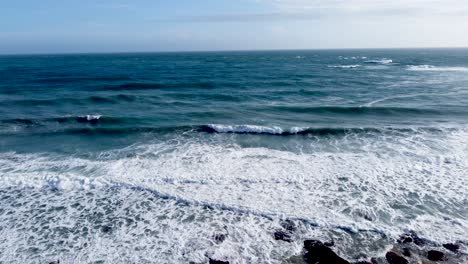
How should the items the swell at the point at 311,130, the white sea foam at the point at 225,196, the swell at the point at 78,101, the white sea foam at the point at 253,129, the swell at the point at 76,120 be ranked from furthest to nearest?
the swell at the point at 78,101 < the swell at the point at 76,120 < the white sea foam at the point at 253,129 < the swell at the point at 311,130 < the white sea foam at the point at 225,196

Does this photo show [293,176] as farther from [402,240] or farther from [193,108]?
[193,108]

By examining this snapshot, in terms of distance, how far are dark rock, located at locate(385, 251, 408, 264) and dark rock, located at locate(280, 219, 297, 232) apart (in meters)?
2.70

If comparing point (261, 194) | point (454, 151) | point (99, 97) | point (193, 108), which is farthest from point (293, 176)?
point (99, 97)

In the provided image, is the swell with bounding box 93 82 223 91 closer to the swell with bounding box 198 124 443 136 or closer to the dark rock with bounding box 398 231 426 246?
the swell with bounding box 198 124 443 136

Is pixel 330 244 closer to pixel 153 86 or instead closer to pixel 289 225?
pixel 289 225

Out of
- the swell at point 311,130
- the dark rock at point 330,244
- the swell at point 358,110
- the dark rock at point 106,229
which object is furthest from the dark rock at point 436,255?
the swell at point 358,110

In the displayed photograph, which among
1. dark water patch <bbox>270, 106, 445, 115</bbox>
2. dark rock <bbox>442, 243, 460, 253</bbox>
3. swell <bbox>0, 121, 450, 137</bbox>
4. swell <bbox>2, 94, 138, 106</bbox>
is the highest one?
swell <bbox>2, 94, 138, 106</bbox>

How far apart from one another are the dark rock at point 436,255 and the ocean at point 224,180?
0.68m

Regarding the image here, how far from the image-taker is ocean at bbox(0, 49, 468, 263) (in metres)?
9.27

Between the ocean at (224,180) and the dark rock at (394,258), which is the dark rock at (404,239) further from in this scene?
the dark rock at (394,258)

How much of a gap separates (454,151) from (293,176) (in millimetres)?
9287

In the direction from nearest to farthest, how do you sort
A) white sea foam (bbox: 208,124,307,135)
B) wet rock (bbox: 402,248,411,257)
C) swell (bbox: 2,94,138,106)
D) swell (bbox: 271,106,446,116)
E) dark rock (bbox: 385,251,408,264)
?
dark rock (bbox: 385,251,408,264)
wet rock (bbox: 402,248,411,257)
white sea foam (bbox: 208,124,307,135)
swell (bbox: 271,106,446,116)
swell (bbox: 2,94,138,106)

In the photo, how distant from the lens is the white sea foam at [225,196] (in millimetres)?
9250

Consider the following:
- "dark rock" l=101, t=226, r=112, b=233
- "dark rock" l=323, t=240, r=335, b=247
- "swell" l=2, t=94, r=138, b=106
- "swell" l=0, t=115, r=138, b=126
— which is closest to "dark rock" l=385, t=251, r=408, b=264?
"dark rock" l=323, t=240, r=335, b=247
